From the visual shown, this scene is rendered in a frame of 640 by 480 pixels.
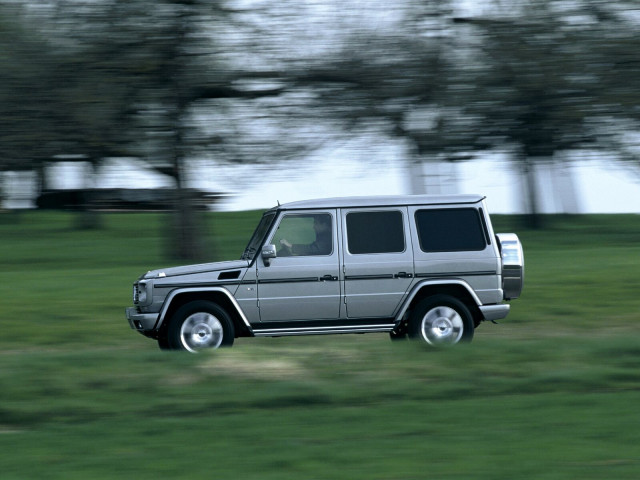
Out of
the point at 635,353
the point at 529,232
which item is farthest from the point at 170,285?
the point at 529,232

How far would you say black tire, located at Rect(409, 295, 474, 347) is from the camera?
37.8 ft

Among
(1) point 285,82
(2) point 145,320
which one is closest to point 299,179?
(1) point 285,82

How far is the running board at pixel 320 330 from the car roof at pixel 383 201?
136 centimetres

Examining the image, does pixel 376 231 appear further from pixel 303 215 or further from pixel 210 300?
pixel 210 300

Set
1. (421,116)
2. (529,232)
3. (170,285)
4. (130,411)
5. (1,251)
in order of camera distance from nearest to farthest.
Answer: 1. (130,411)
2. (170,285)
3. (421,116)
4. (1,251)
5. (529,232)

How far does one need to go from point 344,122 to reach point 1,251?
1645 centimetres

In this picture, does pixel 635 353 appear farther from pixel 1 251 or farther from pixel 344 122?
pixel 1 251

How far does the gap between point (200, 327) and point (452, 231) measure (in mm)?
3024

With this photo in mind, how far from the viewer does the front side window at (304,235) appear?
37.9ft

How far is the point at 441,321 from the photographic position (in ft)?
37.9

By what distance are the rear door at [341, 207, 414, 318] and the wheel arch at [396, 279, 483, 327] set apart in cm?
11

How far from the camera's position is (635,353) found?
1032 cm

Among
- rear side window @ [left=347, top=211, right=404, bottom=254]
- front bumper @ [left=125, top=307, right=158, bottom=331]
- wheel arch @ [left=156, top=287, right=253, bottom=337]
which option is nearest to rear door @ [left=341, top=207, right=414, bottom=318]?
rear side window @ [left=347, top=211, right=404, bottom=254]

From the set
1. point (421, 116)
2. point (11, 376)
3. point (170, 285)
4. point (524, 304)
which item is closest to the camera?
point (11, 376)
